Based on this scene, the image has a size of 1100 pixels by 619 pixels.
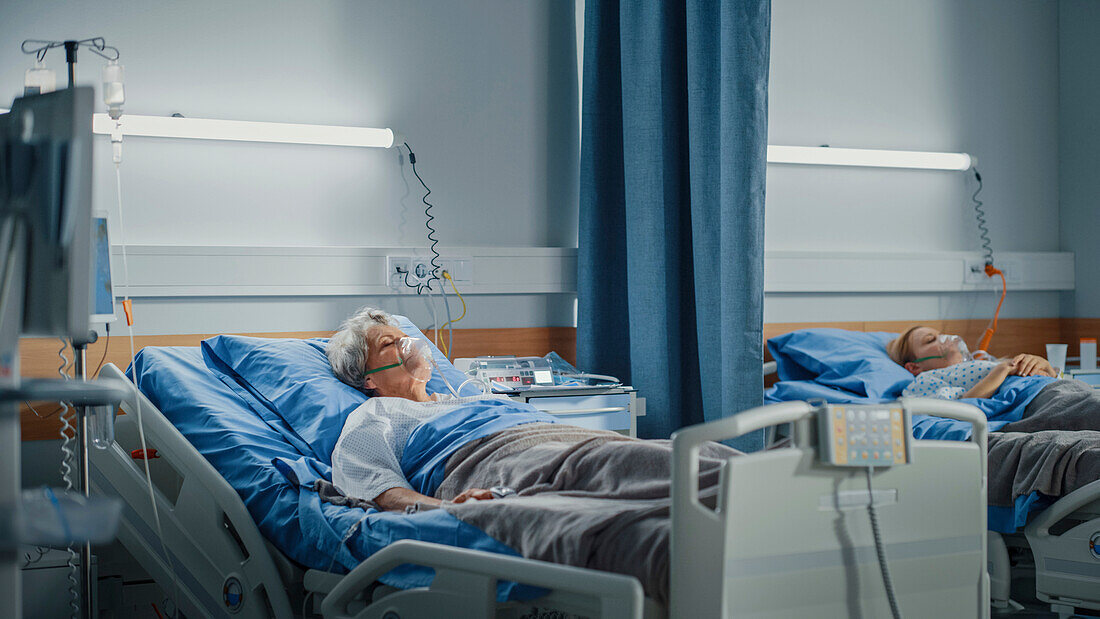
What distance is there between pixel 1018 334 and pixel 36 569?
12.6ft

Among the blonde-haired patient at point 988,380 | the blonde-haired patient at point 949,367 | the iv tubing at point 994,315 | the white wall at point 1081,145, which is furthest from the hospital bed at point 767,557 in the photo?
the white wall at point 1081,145

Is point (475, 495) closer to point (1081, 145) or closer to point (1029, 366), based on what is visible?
point (1029, 366)

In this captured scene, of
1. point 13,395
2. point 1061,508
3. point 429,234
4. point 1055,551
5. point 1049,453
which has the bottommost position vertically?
point 1055,551

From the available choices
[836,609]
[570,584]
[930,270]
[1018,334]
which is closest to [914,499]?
[836,609]

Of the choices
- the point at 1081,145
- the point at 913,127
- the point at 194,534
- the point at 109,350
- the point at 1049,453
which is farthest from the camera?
the point at 1081,145

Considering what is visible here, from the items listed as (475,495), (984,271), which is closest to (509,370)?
(475,495)

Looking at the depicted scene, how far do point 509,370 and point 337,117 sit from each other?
990 mm

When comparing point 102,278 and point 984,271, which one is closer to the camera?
point 102,278

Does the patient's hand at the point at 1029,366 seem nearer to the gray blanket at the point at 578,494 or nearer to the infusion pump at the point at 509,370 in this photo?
the infusion pump at the point at 509,370

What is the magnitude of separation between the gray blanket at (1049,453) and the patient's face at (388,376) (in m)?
1.49

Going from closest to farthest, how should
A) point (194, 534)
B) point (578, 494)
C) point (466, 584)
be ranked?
point (466, 584) < point (578, 494) < point (194, 534)

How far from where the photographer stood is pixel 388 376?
104 inches

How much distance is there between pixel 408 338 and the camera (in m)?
2.68

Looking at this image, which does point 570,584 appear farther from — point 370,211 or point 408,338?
point 370,211
